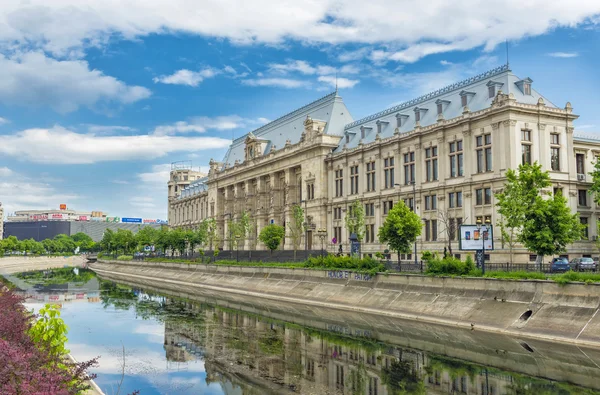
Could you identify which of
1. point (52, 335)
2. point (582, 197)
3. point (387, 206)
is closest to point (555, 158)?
point (582, 197)

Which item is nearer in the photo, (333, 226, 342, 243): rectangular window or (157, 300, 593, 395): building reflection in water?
(157, 300, 593, 395): building reflection in water

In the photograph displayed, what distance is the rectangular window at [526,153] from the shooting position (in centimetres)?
5741

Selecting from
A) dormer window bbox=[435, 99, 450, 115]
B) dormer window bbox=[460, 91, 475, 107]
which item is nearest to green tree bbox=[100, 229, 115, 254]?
dormer window bbox=[435, 99, 450, 115]

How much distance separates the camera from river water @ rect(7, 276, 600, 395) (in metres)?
24.0

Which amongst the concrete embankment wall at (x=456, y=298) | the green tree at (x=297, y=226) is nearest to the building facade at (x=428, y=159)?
the green tree at (x=297, y=226)

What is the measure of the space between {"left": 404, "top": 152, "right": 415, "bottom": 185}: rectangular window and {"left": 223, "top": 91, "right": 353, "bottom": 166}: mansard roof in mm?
21156

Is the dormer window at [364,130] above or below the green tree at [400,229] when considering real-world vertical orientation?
above

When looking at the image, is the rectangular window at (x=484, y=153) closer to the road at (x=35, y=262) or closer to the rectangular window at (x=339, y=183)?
the rectangular window at (x=339, y=183)

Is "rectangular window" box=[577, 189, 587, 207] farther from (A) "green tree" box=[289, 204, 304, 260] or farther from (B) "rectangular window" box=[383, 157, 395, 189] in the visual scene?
(A) "green tree" box=[289, 204, 304, 260]

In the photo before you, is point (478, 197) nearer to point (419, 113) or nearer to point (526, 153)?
point (526, 153)

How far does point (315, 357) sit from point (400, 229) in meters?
26.0

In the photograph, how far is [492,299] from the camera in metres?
37.3

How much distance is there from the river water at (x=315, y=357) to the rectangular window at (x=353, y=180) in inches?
1471

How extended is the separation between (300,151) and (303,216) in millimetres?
11374
